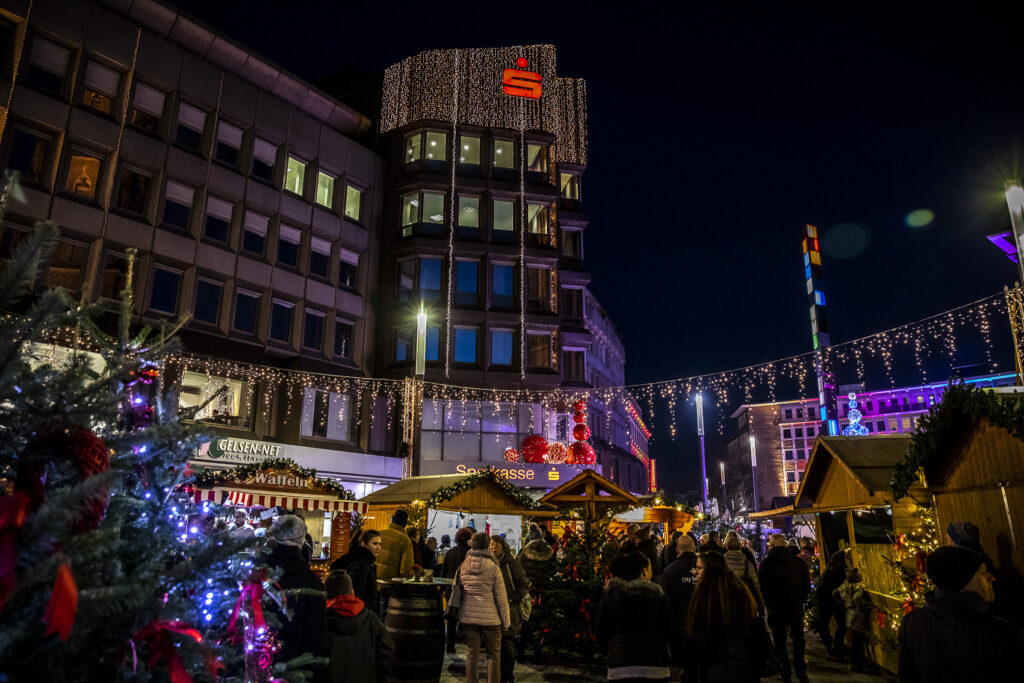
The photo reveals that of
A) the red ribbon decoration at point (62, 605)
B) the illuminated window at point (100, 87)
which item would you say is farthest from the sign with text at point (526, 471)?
the red ribbon decoration at point (62, 605)

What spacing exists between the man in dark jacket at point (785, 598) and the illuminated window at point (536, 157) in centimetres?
2792

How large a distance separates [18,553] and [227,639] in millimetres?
1454

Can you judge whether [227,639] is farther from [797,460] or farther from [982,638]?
[797,460]

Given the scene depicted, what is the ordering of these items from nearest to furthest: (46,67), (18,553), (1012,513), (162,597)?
1. (18,553)
2. (162,597)
3. (1012,513)
4. (46,67)

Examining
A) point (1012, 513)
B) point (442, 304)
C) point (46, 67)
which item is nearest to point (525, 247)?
point (442, 304)

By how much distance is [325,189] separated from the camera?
3036 cm

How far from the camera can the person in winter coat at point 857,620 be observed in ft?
34.0

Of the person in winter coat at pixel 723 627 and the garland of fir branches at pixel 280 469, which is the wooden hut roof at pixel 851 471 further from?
the garland of fir branches at pixel 280 469

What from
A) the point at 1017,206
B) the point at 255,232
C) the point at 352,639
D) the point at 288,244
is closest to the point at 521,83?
the point at 288,244

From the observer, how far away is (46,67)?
→ 70.7 ft

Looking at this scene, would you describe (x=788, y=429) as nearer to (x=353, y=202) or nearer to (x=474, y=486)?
(x=353, y=202)

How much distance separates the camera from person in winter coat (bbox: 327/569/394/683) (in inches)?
194

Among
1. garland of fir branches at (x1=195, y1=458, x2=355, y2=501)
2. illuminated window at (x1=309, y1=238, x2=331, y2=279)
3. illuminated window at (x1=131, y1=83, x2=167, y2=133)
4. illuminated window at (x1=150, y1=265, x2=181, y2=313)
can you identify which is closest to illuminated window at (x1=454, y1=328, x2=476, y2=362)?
illuminated window at (x1=309, y1=238, x2=331, y2=279)

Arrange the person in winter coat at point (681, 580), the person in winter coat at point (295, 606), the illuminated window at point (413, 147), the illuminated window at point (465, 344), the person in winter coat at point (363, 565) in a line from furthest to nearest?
the illuminated window at point (413, 147) → the illuminated window at point (465, 344) → the person in winter coat at point (681, 580) → the person in winter coat at point (363, 565) → the person in winter coat at point (295, 606)
